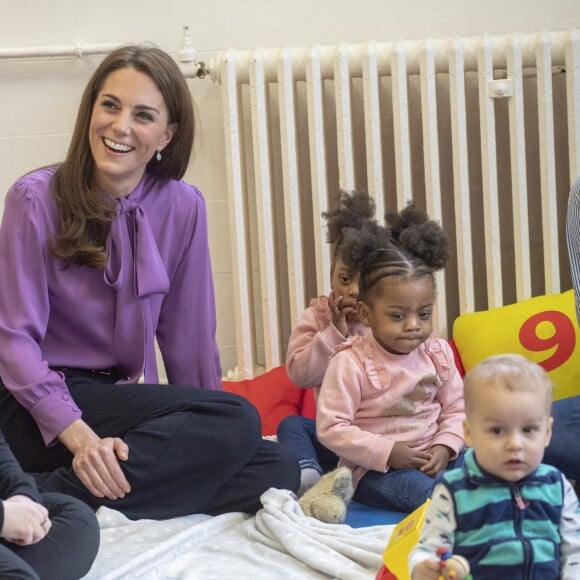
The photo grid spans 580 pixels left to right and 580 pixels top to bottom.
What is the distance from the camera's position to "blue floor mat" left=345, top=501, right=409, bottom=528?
1.92 m

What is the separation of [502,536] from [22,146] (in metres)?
2.09

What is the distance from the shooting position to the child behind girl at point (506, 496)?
118 centimetres

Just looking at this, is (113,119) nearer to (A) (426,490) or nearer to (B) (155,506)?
(B) (155,506)

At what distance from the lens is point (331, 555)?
1.69 metres

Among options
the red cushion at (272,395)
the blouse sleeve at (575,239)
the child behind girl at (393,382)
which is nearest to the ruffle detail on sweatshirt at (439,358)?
the child behind girl at (393,382)

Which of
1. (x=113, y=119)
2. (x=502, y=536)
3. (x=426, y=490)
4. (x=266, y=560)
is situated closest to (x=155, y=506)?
(x=266, y=560)

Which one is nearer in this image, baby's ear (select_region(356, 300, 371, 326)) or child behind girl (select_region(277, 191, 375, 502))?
baby's ear (select_region(356, 300, 371, 326))

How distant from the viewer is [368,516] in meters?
1.97

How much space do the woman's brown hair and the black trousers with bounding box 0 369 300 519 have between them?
0.84 ft

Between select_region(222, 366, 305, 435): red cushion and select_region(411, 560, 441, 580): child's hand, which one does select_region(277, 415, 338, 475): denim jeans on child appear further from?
select_region(411, 560, 441, 580): child's hand

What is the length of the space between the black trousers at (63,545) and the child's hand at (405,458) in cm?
62

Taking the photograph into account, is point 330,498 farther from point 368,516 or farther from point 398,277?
point 398,277

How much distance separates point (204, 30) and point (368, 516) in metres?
1.51

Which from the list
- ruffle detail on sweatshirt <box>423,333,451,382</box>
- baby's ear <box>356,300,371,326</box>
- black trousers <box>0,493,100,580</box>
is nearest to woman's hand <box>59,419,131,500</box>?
black trousers <box>0,493,100,580</box>
